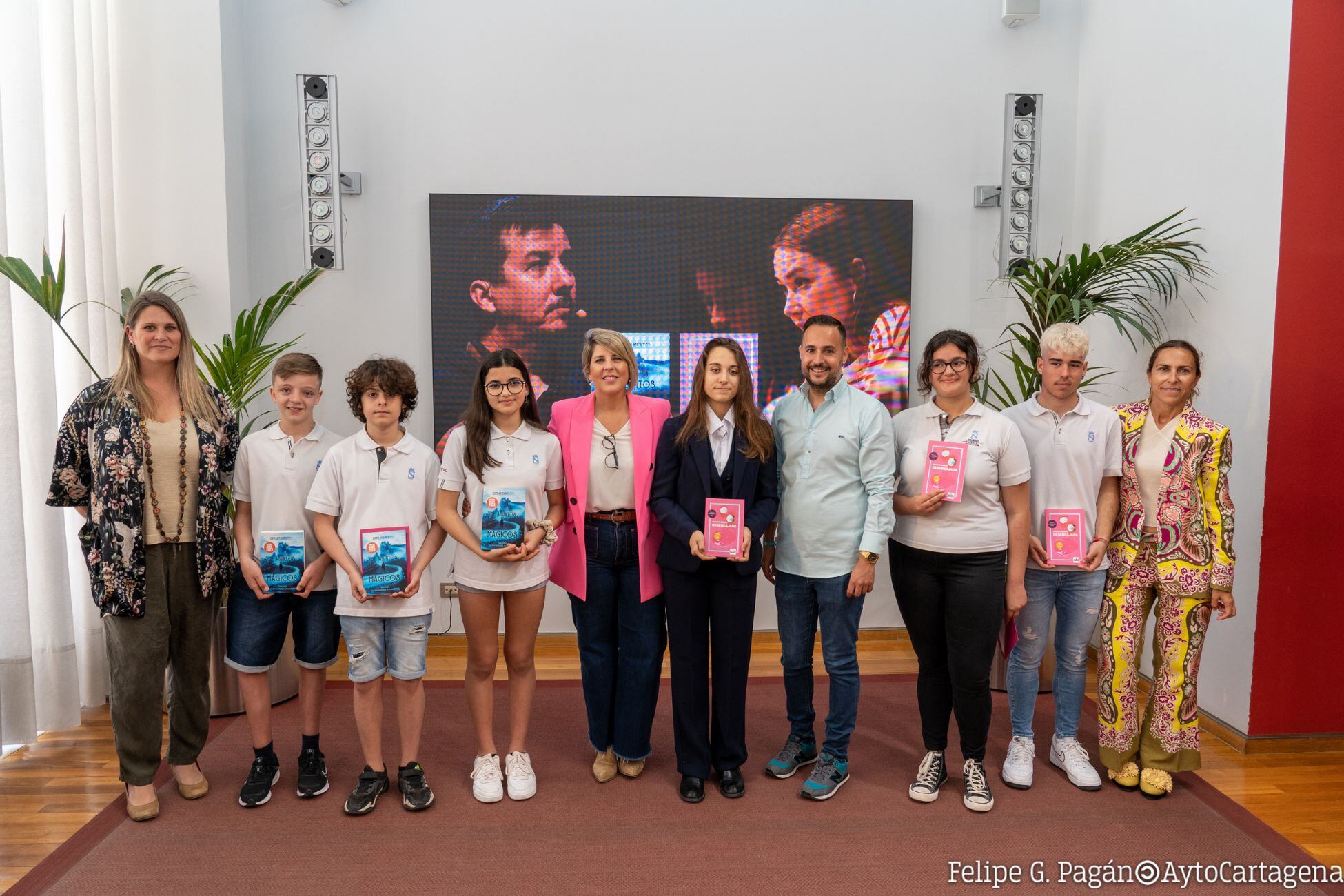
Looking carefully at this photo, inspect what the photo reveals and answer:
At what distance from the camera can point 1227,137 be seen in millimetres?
3531

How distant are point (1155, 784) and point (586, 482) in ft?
7.25

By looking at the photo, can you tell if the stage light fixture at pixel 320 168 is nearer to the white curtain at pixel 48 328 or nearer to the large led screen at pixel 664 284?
the large led screen at pixel 664 284

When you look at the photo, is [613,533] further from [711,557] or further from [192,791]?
[192,791]

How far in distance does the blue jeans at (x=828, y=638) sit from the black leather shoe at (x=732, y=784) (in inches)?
12.6

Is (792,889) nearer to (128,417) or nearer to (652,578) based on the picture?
(652,578)

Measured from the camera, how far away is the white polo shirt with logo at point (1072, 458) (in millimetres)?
2922

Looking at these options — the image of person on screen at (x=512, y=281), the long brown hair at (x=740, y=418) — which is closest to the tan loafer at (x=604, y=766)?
the long brown hair at (x=740, y=418)

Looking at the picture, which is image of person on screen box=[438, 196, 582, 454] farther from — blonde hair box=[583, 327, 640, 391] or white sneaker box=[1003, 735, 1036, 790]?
white sneaker box=[1003, 735, 1036, 790]

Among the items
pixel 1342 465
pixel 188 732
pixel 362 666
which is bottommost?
pixel 188 732

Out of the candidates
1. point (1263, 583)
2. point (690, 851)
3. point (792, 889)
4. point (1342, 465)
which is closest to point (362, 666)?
point (690, 851)

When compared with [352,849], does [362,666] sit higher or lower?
higher

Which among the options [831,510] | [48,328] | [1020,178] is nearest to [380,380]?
[831,510]

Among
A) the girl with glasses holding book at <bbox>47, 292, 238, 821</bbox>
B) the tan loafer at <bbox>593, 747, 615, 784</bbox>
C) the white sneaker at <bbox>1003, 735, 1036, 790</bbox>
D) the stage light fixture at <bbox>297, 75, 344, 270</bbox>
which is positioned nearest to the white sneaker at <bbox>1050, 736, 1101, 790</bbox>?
the white sneaker at <bbox>1003, 735, 1036, 790</bbox>

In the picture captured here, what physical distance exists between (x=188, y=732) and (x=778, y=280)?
11.2 ft
